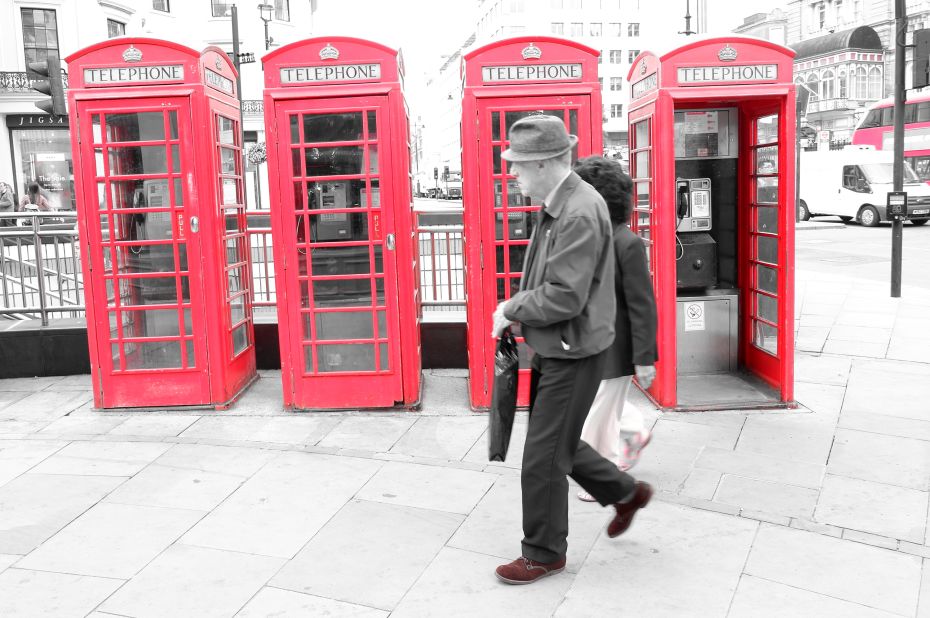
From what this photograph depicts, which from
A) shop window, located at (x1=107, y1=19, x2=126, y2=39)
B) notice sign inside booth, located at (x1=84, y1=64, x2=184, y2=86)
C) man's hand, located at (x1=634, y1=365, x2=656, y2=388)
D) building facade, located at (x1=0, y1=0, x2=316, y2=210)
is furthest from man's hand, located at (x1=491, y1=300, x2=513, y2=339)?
shop window, located at (x1=107, y1=19, x2=126, y2=39)

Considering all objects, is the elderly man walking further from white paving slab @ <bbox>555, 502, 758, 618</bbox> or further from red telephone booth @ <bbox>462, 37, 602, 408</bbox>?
red telephone booth @ <bbox>462, 37, 602, 408</bbox>

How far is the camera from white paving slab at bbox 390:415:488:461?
211 inches

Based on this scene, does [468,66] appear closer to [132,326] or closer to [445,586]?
[132,326]

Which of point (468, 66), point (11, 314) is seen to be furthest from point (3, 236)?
point (468, 66)

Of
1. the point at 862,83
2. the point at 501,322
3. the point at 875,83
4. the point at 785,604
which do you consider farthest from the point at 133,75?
the point at 875,83

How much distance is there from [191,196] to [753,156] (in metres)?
4.27

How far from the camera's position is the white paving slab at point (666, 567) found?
3408 millimetres

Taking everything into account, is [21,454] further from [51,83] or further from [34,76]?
[34,76]

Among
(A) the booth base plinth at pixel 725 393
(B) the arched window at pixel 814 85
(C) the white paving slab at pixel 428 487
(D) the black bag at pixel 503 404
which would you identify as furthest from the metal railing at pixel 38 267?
(B) the arched window at pixel 814 85

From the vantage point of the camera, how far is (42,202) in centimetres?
1798

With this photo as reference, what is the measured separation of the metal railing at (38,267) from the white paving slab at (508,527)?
482 cm

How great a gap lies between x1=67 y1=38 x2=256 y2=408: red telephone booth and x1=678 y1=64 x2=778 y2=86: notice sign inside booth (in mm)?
3335

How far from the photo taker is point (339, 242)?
6.12m

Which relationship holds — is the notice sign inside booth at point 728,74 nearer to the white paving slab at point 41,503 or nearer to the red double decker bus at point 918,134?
the white paving slab at point 41,503
